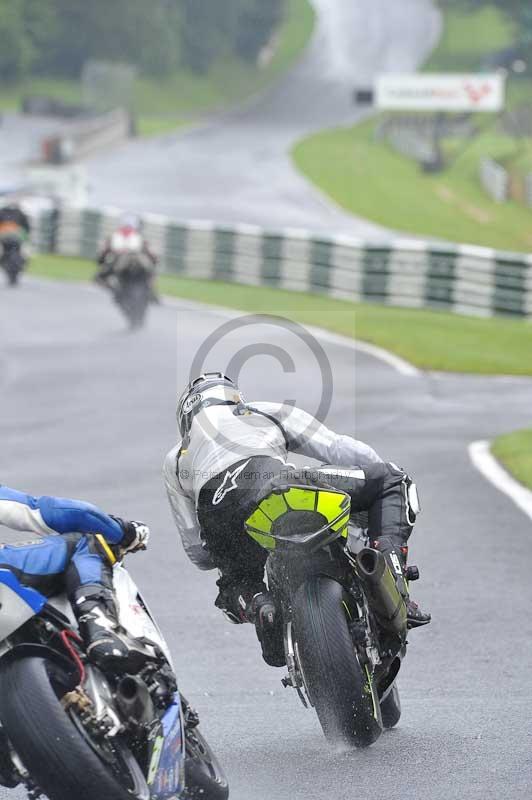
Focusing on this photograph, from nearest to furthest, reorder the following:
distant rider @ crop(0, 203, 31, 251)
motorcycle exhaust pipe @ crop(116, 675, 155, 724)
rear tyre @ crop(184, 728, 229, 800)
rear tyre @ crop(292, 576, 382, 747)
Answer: motorcycle exhaust pipe @ crop(116, 675, 155, 724), rear tyre @ crop(184, 728, 229, 800), rear tyre @ crop(292, 576, 382, 747), distant rider @ crop(0, 203, 31, 251)

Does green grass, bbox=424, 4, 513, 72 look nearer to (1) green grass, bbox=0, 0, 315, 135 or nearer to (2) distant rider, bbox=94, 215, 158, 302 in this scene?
(1) green grass, bbox=0, 0, 315, 135

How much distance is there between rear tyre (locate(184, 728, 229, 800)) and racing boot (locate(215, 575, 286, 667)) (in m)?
0.78

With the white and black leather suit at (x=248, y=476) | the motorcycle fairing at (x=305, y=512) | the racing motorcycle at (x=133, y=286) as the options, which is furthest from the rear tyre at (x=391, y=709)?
the racing motorcycle at (x=133, y=286)

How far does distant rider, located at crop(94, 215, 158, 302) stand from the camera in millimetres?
21531

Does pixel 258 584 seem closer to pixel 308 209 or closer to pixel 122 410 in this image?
pixel 122 410

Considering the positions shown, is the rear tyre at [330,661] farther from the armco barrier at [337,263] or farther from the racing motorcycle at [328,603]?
the armco barrier at [337,263]

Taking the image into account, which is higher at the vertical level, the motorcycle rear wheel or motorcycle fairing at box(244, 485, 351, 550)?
motorcycle fairing at box(244, 485, 351, 550)

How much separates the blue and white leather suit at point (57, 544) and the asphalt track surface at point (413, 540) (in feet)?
3.12

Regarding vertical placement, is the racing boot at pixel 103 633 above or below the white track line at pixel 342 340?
above

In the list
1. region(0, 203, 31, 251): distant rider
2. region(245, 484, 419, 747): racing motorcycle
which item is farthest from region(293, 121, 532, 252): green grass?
region(245, 484, 419, 747): racing motorcycle

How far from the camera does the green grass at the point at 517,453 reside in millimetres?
11610

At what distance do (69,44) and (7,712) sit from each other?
278 feet

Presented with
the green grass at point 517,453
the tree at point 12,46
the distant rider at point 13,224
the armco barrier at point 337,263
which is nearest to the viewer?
the green grass at point 517,453

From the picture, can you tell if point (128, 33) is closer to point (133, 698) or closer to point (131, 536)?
point (131, 536)
